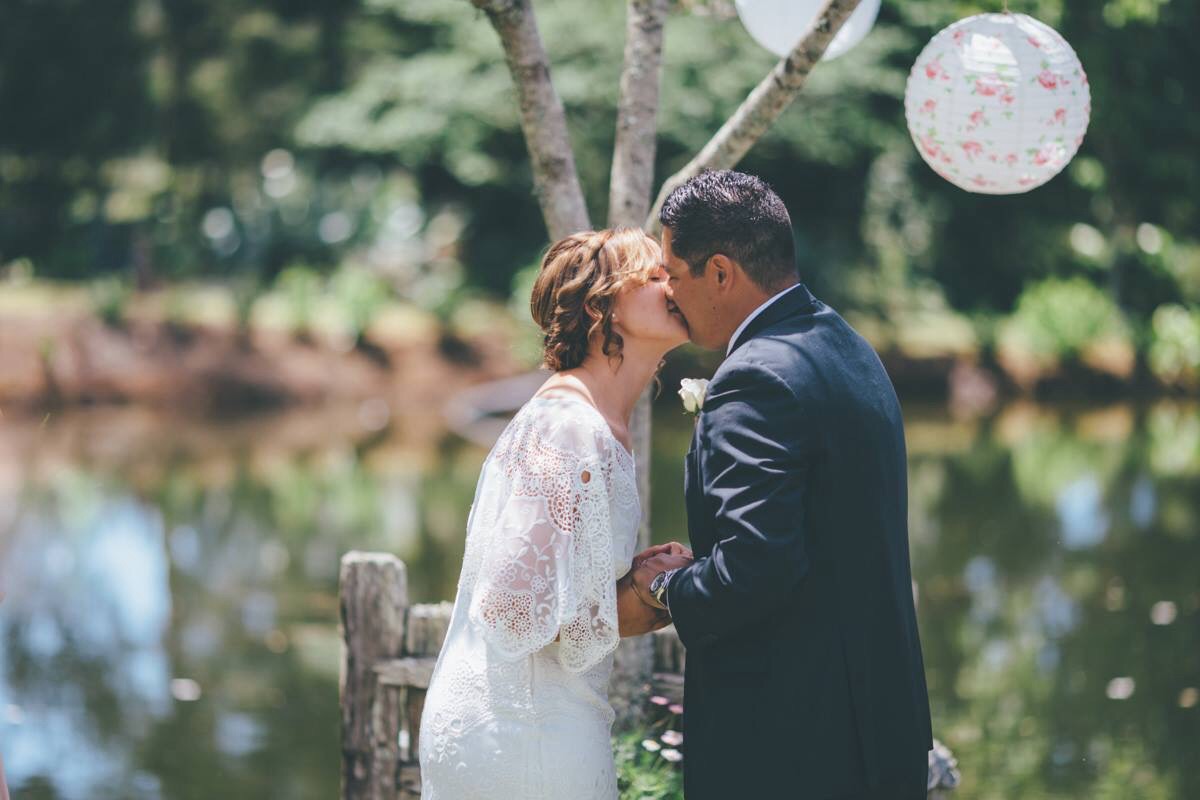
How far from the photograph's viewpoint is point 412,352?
19.5 m

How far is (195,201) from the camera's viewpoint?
23.1 meters

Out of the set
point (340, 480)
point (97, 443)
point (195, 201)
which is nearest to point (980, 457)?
point (340, 480)

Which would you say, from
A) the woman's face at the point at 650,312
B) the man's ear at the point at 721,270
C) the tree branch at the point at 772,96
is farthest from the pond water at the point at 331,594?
the man's ear at the point at 721,270

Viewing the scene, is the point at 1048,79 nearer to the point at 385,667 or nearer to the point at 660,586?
the point at 660,586

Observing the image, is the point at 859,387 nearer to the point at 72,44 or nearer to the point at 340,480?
the point at 340,480

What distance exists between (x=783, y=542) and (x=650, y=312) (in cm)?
56

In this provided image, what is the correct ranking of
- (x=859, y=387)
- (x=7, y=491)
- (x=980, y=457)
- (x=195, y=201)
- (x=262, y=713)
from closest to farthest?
(x=859, y=387) → (x=262, y=713) → (x=7, y=491) → (x=980, y=457) → (x=195, y=201)

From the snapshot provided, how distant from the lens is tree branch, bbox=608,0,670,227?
430cm

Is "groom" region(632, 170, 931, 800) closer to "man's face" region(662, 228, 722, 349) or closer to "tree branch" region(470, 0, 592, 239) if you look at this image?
"man's face" region(662, 228, 722, 349)

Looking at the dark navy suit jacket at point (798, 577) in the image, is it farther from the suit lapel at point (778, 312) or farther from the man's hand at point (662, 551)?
the man's hand at point (662, 551)

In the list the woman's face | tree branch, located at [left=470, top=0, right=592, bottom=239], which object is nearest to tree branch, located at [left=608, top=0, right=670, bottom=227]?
tree branch, located at [left=470, top=0, right=592, bottom=239]

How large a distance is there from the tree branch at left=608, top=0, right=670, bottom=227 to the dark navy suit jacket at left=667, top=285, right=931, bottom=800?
1752 mm

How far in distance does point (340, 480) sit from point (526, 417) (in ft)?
33.8

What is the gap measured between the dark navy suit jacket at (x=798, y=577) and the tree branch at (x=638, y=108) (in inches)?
69.0
